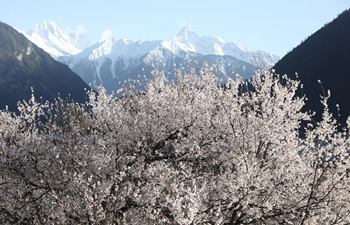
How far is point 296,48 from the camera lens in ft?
636

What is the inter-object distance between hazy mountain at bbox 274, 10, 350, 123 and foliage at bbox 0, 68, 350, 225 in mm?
141217

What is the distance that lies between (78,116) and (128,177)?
7601mm

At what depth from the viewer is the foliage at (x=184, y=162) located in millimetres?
16656

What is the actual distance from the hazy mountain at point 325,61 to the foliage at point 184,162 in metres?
141

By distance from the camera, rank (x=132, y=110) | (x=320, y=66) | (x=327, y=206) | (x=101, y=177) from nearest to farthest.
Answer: (x=327, y=206) → (x=101, y=177) → (x=132, y=110) → (x=320, y=66)

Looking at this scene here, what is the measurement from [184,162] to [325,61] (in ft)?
545

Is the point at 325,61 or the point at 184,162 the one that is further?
the point at 325,61

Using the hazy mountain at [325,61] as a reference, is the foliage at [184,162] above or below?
below

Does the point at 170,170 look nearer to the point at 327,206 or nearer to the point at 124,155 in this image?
the point at 124,155

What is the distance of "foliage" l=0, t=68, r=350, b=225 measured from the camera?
16656 mm

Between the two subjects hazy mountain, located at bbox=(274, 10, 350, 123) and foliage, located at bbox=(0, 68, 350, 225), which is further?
hazy mountain, located at bbox=(274, 10, 350, 123)

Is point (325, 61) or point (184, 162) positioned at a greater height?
point (325, 61)

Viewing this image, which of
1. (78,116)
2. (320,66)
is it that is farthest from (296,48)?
(78,116)

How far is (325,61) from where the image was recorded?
582 ft
